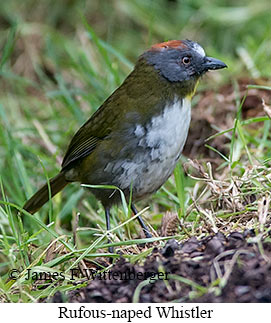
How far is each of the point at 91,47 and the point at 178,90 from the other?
10.7 ft

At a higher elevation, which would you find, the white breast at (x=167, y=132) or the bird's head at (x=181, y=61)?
the bird's head at (x=181, y=61)

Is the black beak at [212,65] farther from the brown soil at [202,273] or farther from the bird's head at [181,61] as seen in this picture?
the brown soil at [202,273]

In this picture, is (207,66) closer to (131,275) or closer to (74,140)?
(74,140)

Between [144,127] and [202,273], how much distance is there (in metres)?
1.31

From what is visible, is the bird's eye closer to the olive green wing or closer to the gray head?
the gray head

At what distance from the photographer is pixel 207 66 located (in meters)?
4.04

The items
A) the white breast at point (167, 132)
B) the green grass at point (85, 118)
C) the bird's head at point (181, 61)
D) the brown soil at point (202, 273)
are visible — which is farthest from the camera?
the bird's head at point (181, 61)

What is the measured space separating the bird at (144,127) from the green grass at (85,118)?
0.79 feet

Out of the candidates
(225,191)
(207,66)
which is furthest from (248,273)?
(207,66)

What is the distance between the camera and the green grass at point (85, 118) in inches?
132

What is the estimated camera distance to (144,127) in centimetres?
377

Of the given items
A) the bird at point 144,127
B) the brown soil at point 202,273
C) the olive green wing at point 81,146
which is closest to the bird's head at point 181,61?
the bird at point 144,127

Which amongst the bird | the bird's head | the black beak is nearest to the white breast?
the bird
